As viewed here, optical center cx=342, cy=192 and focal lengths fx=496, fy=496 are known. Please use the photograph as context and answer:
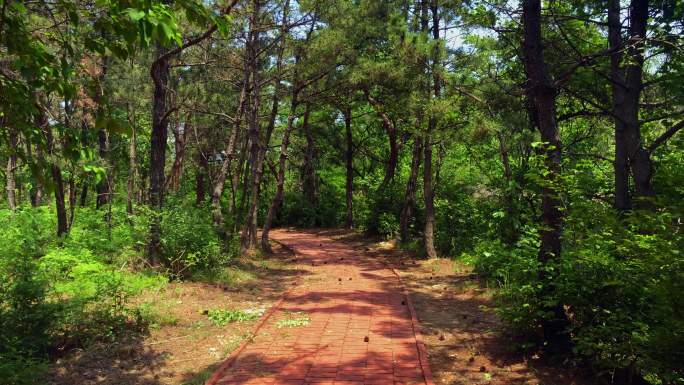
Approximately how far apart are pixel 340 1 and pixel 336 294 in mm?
8166

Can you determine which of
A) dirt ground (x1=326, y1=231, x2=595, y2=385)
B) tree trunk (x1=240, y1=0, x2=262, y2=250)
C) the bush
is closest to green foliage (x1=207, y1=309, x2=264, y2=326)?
dirt ground (x1=326, y1=231, x2=595, y2=385)

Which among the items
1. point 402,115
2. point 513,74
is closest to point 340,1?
point 402,115

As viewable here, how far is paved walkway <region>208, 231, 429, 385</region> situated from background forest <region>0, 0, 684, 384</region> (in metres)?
1.56

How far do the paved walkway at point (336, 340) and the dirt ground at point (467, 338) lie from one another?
13.4 inches

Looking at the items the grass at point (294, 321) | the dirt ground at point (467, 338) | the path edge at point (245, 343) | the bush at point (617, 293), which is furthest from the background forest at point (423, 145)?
the grass at point (294, 321)

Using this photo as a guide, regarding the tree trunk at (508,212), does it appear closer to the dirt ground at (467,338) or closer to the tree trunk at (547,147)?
the dirt ground at (467,338)

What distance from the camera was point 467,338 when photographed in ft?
22.6

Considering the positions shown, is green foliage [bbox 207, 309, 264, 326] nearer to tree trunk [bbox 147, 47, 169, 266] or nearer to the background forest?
the background forest

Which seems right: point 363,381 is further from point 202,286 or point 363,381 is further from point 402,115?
point 402,115

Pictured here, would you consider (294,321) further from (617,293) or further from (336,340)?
(617,293)

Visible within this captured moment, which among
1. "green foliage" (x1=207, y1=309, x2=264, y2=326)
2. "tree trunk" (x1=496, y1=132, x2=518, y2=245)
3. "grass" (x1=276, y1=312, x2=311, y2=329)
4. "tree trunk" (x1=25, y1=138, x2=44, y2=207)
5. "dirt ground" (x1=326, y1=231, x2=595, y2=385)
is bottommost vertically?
"dirt ground" (x1=326, y1=231, x2=595, y2=385)

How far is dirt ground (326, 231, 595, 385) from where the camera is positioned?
536cm

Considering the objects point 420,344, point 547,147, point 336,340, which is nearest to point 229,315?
point 336,340

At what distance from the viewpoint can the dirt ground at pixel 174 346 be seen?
17.9 feet
